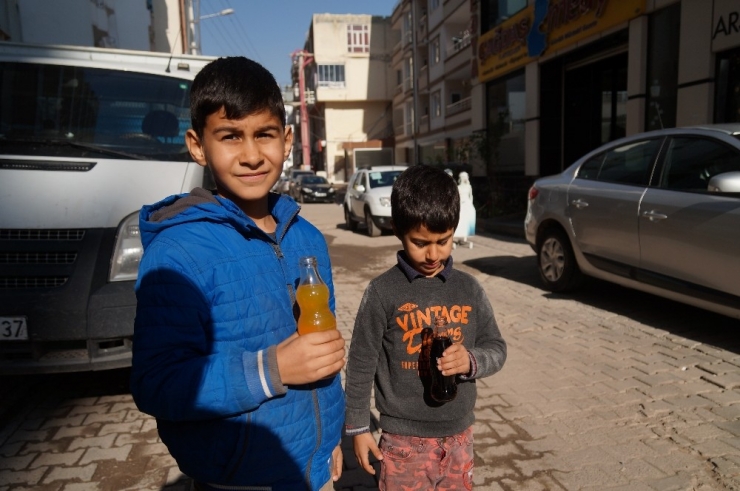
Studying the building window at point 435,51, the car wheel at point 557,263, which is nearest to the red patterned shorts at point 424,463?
the car wheel at point 557,263

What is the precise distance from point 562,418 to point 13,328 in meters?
3.48

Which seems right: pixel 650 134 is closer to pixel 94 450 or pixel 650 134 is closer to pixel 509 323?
pixel 509 323

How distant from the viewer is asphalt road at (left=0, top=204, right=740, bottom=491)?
9.19ft

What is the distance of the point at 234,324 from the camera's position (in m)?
1.34

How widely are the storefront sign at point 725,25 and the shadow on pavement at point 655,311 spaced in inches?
160

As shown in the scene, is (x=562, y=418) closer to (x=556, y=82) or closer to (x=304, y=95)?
(x=556, y=82)

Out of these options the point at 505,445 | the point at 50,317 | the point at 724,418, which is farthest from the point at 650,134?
the point at 50,317

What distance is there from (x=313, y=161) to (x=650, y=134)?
5269 centimetres

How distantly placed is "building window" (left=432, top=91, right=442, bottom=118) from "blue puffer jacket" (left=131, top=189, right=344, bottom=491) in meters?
28.8

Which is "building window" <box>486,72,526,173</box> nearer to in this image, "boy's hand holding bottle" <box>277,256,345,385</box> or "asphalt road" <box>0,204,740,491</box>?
A: "asphalt road" <box>0,204,740,491</box>

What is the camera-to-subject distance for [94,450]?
3156mm

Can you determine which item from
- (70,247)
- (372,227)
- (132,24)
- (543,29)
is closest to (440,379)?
(70,247)

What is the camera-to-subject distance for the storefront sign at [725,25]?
7.43 meters

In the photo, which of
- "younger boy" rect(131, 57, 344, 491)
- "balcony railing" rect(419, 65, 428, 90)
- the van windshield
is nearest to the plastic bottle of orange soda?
"younger boy" rect(131, 57, 344, 491)
